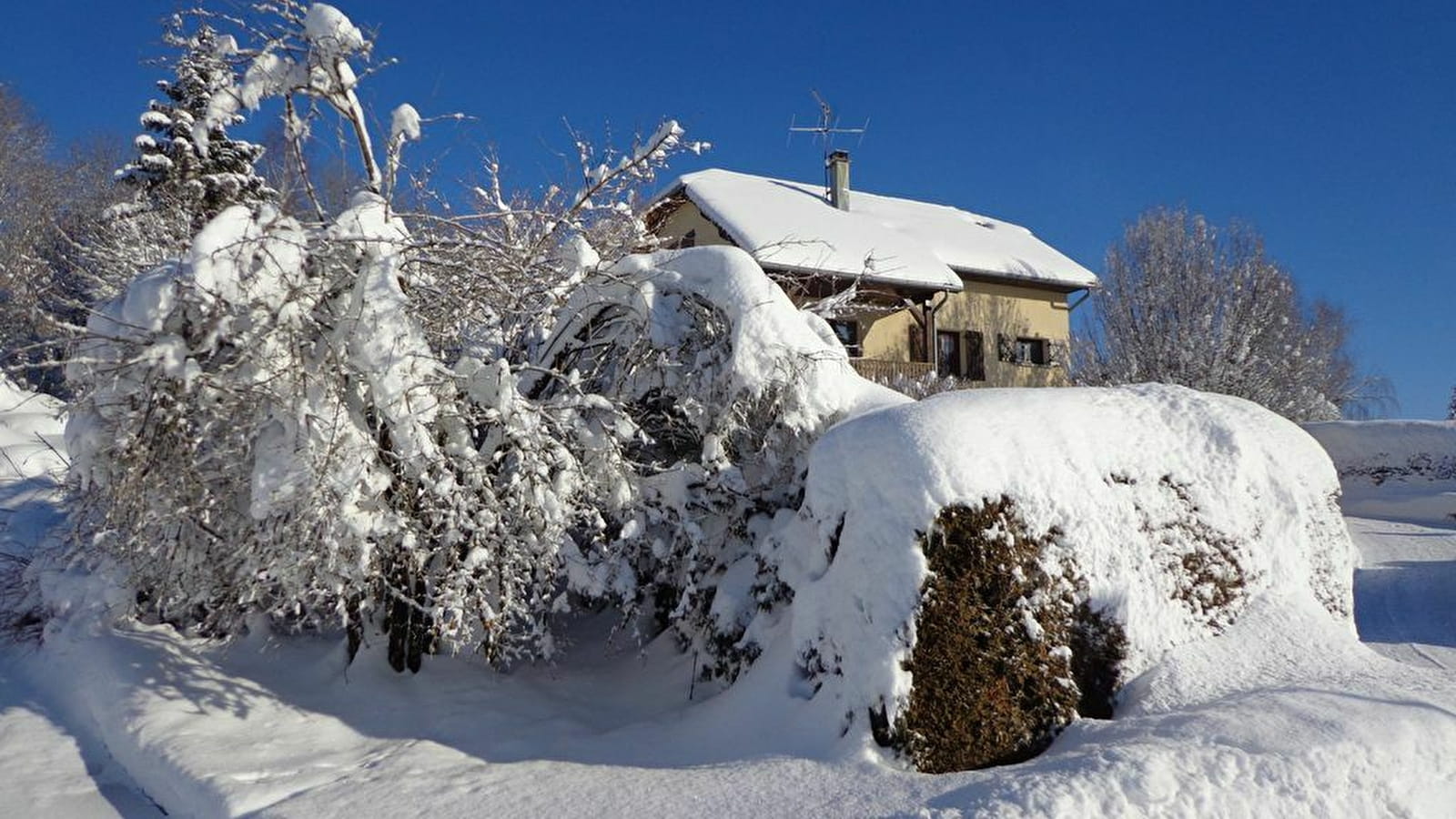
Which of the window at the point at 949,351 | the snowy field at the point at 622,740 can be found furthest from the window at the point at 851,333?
the snowy field at the point at 622,740

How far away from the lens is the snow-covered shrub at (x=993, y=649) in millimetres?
4750

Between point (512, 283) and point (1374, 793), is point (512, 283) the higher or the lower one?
the higher one

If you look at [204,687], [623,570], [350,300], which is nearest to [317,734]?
[204,687]

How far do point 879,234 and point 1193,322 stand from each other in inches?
319

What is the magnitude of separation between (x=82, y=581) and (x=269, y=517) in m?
3.13

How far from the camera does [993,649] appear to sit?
488 cm

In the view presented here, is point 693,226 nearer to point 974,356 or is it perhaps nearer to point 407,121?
point 974,356

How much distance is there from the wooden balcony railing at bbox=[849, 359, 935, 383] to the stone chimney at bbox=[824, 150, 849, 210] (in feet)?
17.4

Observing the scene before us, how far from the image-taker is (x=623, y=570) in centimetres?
645

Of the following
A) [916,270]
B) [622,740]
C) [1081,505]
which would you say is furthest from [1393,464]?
[622,740]

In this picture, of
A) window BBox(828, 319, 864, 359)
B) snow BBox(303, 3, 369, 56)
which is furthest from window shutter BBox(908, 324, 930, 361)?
snow BBox(303, 3, 369, 56)

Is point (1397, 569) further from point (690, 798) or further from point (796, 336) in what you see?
point (690, 798)

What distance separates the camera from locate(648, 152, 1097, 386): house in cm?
2036

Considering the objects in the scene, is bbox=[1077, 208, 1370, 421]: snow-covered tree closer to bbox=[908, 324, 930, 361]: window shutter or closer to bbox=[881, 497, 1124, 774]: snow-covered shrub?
bbox=[908, 324, 930, 361]: window shutter
